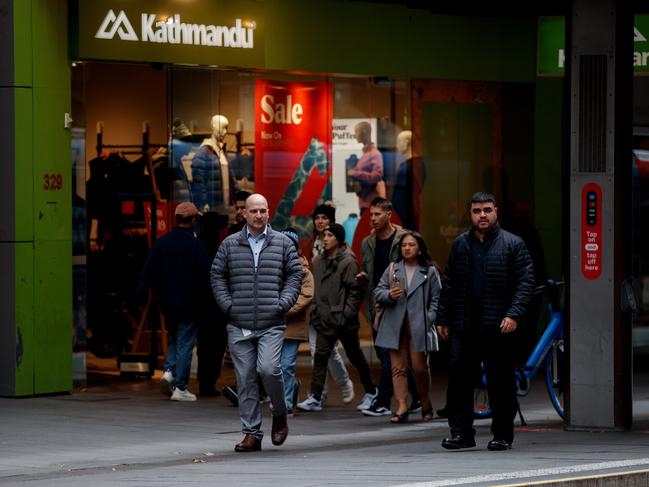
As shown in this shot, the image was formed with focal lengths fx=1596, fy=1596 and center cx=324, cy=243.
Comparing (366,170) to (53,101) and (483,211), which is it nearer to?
(53,101)

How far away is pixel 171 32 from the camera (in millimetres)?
16500

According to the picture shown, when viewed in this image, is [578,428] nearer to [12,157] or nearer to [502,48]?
[12,157]

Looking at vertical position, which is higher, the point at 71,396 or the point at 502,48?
the point at 502,48

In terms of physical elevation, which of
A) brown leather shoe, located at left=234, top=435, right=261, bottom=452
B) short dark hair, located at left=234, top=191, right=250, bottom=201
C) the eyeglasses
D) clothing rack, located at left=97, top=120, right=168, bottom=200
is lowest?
brown leather shoe, located at left=234, top=435, right=261, bottom=452

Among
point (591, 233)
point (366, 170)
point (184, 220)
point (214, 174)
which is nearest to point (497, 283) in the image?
point (591, 233)

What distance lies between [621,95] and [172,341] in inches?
209

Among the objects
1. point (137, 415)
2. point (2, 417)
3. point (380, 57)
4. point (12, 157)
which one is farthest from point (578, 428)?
point (380, 57)

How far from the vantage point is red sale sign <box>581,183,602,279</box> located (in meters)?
12.4

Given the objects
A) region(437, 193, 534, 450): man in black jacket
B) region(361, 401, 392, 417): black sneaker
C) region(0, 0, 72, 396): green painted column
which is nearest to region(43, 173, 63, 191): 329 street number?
region(0, 0, 72, 396): green painted column

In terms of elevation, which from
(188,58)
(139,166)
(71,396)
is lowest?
(71,396)

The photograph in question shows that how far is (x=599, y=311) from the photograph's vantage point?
12.3m

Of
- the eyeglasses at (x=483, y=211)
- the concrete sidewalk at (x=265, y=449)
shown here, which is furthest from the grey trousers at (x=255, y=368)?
the eyeglasses at (x=483, y=211)

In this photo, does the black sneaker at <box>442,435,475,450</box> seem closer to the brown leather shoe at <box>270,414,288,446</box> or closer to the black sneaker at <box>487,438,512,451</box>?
the black sneaker at <box>487,438,512,451</box>

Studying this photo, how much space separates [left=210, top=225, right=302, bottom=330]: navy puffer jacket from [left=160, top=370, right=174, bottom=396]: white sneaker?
384cm
